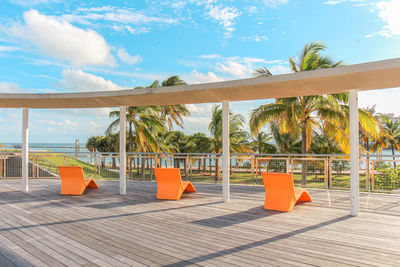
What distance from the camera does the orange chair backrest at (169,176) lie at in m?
7.84

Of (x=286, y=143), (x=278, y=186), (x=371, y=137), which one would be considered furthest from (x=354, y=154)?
(x=371, y=137)

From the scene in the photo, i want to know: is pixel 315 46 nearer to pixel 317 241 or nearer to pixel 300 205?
pixel 300 205

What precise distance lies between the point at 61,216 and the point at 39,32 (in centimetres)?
1044

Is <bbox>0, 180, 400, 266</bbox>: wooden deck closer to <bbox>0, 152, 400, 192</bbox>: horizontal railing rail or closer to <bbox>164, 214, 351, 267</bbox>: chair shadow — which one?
<bbox>164, 214, 351, 267</bbox>: chair shadow

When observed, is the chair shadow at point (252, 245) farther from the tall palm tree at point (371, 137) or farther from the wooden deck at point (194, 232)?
the tall palm tree at point (371, 137)

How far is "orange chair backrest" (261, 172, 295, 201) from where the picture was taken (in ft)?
21.1

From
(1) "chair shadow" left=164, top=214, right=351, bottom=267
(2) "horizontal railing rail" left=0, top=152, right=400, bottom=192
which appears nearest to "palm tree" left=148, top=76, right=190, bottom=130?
(2) "horizontal railing rail" left=0, top=152, right=400, bottom=192

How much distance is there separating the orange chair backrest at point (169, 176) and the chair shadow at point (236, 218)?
218 centimetres

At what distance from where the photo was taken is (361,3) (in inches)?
543

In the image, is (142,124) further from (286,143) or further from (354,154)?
(354,154)

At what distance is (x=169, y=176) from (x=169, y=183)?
0.85 ft

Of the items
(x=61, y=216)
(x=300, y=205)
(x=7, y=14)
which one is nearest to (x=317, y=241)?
(x=300, y=205)

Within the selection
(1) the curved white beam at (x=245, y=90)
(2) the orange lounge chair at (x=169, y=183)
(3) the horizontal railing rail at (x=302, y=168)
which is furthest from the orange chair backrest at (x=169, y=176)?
(3) the horizontal railing rail at (x=302, y=168)

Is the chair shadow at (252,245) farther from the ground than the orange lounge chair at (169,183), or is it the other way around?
the orange lounge chair at (169,183)
